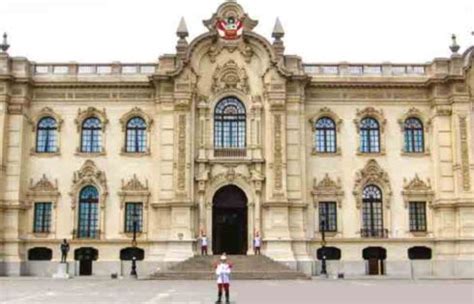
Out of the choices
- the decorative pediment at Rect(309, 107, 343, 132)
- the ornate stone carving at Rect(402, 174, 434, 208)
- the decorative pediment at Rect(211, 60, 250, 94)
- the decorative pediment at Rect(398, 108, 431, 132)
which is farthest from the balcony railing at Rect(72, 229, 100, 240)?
the decorative pediment at Rect(398, 108, 431, 132)

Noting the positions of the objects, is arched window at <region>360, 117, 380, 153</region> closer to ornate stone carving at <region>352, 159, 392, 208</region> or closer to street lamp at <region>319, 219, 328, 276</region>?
ornate stone carving at <region>352, 159, 392, 208</region>

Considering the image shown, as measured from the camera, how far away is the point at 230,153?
1688 inches

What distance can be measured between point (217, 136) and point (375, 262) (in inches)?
495

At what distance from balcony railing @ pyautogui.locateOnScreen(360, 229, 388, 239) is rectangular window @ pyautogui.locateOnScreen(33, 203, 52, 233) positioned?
1947 centimetres

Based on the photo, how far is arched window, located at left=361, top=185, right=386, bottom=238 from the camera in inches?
1681

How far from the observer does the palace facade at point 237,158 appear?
41781 millimetres

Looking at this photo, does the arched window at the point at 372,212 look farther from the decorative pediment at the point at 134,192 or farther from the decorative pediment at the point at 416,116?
the decorative pediment at the point at 134,192

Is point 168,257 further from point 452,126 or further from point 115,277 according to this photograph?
point 452,126

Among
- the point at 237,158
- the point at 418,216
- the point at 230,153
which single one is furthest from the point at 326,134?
the point at 418,216

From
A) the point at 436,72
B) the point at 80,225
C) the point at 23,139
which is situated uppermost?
the point at 436,72

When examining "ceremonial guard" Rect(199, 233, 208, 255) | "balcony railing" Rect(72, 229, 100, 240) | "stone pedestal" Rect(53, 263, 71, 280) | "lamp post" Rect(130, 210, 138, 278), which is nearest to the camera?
"stone pedestal" Rect(53, 263, 71, 280)

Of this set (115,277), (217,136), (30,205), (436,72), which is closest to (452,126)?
(436,72)

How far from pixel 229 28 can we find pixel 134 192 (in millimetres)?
12033

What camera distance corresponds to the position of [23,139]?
4281 centimetres
